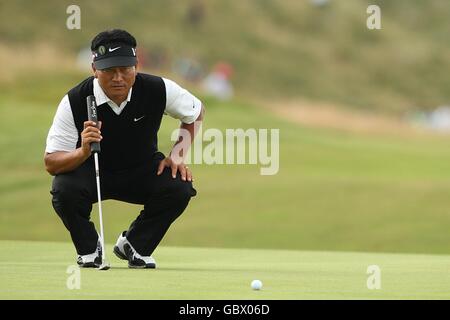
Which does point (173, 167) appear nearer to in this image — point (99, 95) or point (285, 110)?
point (99, 95)

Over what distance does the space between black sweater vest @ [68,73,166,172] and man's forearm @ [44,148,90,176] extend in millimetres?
219

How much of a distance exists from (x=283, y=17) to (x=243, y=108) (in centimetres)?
4263

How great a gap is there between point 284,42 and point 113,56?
227 feet

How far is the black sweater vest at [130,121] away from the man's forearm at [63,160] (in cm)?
22

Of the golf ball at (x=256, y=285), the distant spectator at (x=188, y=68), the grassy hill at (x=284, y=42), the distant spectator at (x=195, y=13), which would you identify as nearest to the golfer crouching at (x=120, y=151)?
the golf ball at (x=256, y=285)

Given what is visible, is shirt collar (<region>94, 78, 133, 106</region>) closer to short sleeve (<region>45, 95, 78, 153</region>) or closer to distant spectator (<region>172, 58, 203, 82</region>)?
short sleeve (<region>45, 95, 78, 153</region>)

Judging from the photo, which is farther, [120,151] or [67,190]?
[120,151]

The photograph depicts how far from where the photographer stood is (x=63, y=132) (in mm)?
8617

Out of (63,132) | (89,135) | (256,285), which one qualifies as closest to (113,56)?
(89,135)

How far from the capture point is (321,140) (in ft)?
101

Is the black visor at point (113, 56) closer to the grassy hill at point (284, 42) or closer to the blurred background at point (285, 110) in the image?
the blurred background at point (285, 110)

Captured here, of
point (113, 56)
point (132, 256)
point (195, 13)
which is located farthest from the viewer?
point (195, 13)
